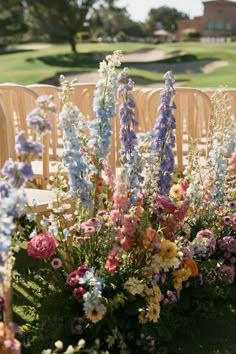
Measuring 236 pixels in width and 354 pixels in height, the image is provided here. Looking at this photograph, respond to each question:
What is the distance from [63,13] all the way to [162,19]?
4853 cm

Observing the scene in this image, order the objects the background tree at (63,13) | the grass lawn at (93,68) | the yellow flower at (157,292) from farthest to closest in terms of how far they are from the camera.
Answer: the background tree at (63,13) < the grass lawn at (93,68) < the yellow flower at (157,292)

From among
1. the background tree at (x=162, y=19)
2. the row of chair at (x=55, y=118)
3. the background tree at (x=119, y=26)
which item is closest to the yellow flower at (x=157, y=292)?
the row of chair at (x=55, y=118)

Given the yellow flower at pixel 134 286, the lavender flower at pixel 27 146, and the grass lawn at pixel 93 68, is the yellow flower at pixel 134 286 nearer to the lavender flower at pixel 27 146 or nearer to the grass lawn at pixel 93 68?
the lavender flower at pixel 27 146

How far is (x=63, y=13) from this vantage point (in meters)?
49.3

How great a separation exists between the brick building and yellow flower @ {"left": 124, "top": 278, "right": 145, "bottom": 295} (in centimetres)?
7997

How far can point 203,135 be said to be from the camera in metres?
6.23

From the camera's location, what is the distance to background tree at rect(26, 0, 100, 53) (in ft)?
159

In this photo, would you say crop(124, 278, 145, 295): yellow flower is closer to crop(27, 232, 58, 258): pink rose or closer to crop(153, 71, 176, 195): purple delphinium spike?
crop(27, 232, 58, 258): pink rose

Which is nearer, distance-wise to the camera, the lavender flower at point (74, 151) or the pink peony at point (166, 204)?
the lavender flower at point (74, 151)

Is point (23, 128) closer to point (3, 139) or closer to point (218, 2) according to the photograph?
point (3, 139)

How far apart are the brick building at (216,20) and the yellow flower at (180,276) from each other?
79.7 m

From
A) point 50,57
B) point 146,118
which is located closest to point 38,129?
point 146,118

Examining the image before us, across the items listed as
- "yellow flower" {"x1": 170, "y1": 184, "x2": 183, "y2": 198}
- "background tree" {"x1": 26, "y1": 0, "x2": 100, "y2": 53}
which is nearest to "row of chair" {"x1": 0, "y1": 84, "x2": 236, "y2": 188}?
"yellow flower" {"x1": 170, "y1": 184, "x2": 183, "y2": 198}

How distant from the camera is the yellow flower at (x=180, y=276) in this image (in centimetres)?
319
